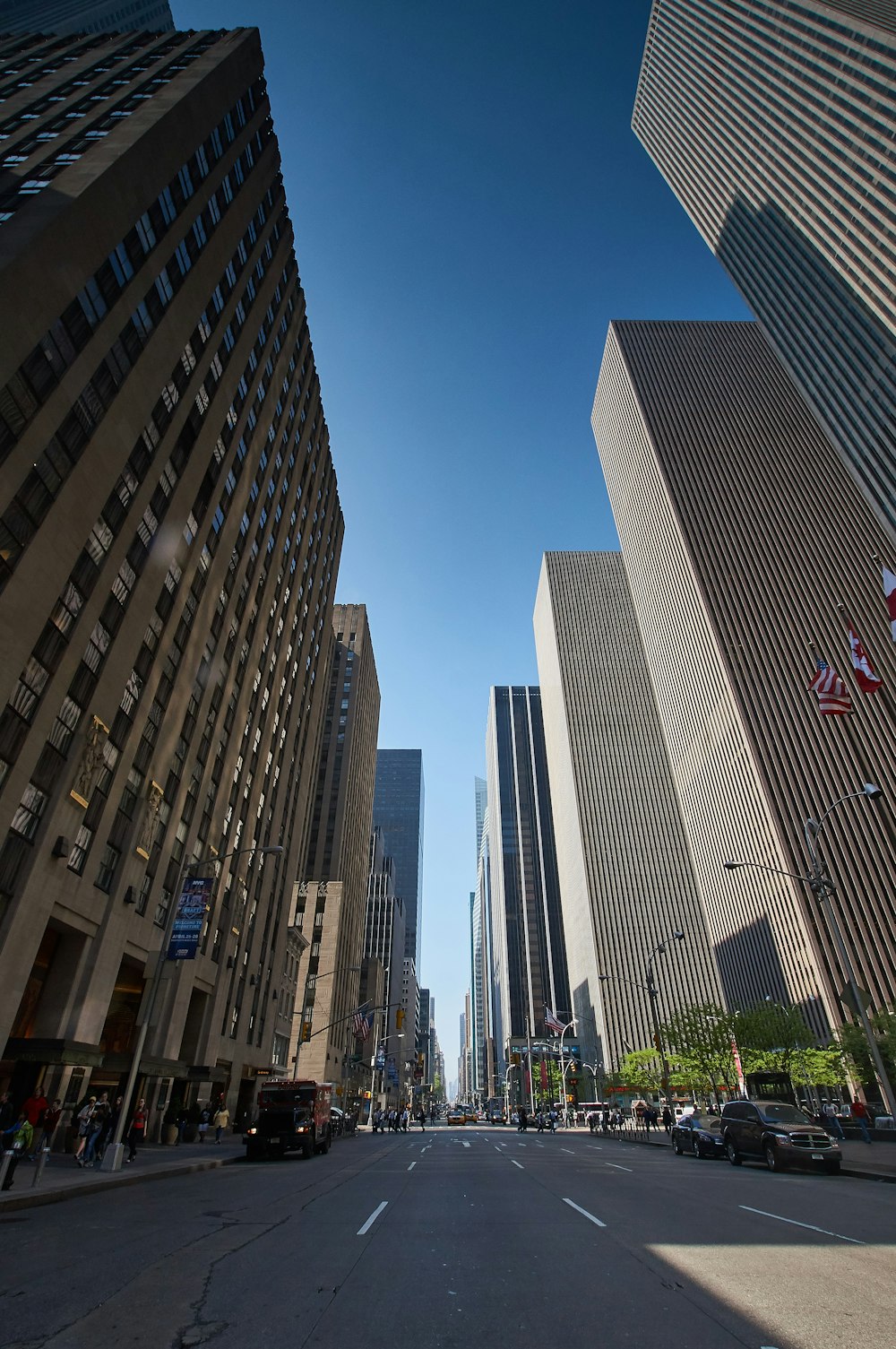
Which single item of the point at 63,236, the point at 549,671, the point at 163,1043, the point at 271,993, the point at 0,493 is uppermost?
the point at 549,671

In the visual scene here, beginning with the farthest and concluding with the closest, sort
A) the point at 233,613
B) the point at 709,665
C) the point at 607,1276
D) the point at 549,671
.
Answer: the point at 549,671 → the point at 709,665 → the point at 233,613 → the point at 607,1276

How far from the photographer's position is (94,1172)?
18.4 m

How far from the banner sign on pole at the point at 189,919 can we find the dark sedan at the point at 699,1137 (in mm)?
20964

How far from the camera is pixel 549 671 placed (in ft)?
538

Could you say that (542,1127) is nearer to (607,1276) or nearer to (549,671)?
(607,1276)

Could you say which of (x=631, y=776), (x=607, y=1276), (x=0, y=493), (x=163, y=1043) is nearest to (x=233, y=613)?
(x=0, y=493)

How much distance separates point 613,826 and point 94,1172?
121101 mm

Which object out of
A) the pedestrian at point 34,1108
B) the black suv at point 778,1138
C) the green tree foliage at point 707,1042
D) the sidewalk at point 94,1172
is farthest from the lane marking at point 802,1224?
the green tree foliage at point 707,1042

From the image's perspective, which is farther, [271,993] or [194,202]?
[271,993]

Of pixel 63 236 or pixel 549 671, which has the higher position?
pixel 549 671

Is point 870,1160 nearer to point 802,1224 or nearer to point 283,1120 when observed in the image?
point 802,1224

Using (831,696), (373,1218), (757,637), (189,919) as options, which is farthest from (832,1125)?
(757,637)

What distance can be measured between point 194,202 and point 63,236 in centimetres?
1384

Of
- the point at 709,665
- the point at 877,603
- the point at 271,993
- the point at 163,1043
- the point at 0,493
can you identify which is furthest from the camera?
the point at 709,665
